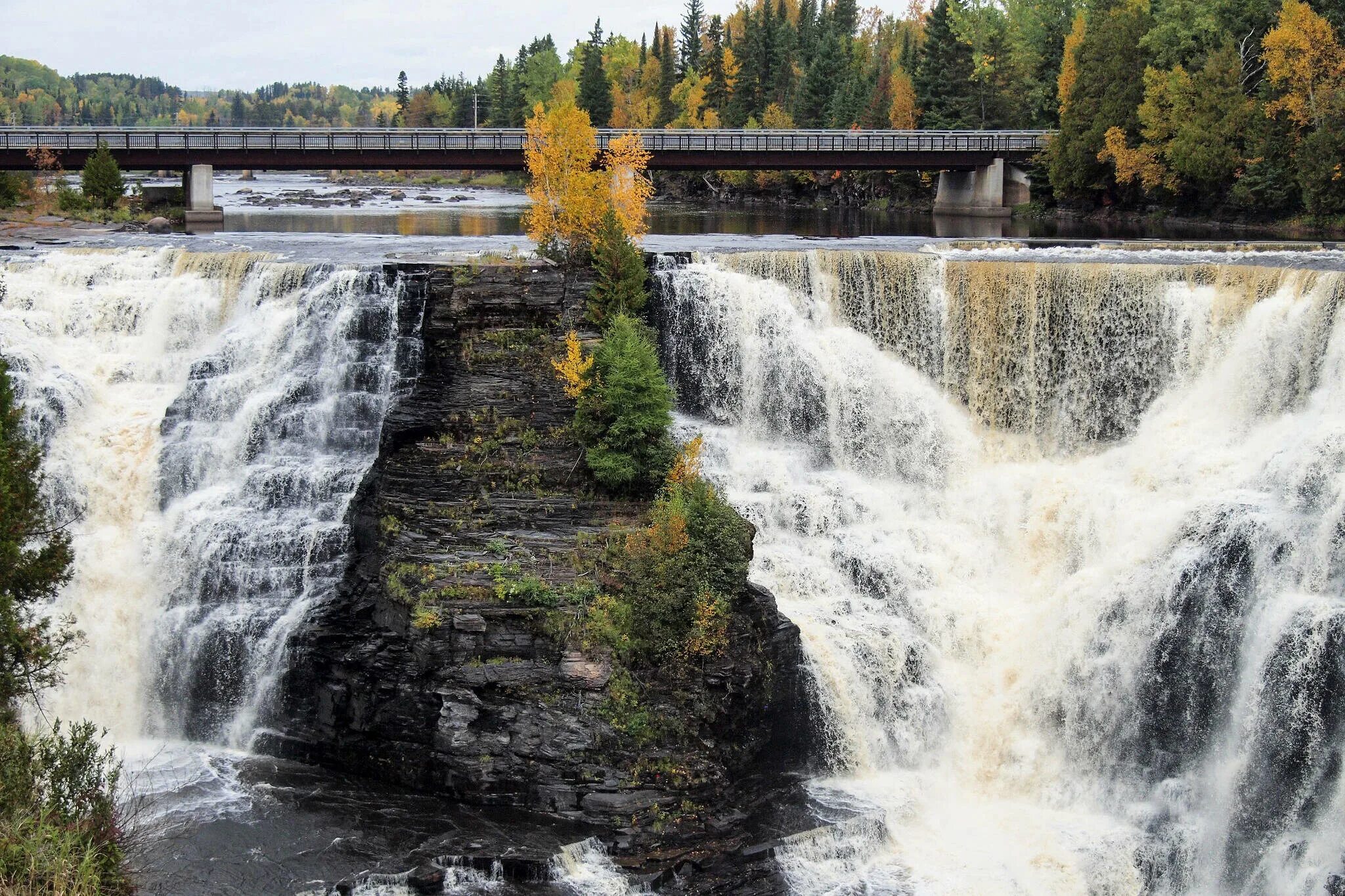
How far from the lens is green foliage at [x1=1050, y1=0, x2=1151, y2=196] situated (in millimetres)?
81062

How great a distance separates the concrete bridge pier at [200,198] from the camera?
71.1m

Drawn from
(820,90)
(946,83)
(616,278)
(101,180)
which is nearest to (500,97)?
(820,90)

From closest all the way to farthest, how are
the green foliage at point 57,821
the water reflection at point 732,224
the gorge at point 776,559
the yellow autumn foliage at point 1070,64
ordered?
the green foliage at point 57,821
the gorge at point 776,559
the water reflection at point 732,224
the yellow autumn foliage at point 1070,64

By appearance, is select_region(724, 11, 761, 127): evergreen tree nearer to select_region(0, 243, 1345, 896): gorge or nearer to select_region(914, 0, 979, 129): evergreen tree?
select_region(914, 0, 979, 129): evergreen tree

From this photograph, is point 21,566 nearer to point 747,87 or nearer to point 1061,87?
point 1061,87

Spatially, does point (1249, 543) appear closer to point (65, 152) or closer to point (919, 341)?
point (919, 341)

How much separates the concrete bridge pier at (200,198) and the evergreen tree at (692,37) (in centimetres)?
9576

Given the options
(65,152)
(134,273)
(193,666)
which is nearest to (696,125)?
(65,152)

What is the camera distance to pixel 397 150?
72688mm

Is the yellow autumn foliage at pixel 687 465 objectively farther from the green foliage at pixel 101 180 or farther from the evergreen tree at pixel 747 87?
the evergreen tree at pixel 747 87

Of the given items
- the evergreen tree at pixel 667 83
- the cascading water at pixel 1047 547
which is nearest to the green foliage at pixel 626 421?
the cascading water at pixel 1047 547

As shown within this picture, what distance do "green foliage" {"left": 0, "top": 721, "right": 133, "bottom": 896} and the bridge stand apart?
168 feet

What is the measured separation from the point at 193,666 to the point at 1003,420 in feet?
76.3

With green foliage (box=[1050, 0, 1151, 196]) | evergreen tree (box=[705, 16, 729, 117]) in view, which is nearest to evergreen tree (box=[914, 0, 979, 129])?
green foliage (box=[1050, 0, 1151, 196])
